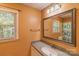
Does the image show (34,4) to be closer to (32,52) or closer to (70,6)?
(70,6)

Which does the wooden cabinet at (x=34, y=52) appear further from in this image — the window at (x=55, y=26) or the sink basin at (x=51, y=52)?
the window at (x=55, y=26)

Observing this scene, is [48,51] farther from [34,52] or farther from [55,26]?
[55,26]

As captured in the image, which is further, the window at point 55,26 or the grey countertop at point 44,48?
the window at point 55,26

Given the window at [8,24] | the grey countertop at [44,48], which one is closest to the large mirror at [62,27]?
the grey countertop at [44,48]

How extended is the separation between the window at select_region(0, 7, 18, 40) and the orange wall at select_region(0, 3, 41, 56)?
0.06 m

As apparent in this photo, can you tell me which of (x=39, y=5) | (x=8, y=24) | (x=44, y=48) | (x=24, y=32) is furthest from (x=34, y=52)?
(x=39, y=5)

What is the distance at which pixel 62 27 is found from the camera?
1.39 metres

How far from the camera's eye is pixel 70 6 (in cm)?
128

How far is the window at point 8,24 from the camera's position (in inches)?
46.6

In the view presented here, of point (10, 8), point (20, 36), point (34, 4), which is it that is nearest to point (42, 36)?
point (20, 36)

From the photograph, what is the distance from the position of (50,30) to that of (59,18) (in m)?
0.21

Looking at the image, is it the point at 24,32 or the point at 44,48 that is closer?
the point at 24,32

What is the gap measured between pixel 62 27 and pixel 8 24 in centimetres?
68

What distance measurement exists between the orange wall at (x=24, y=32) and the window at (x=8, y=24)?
0.18ft
